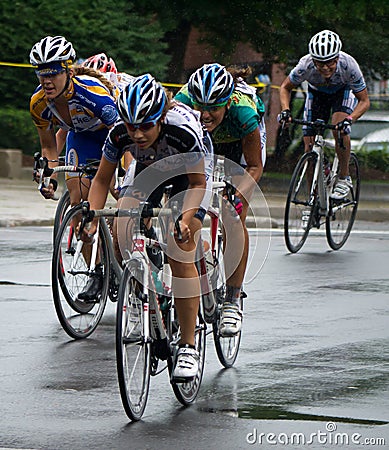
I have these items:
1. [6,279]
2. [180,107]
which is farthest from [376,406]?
[6,279]

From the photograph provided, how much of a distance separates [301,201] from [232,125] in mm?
4988

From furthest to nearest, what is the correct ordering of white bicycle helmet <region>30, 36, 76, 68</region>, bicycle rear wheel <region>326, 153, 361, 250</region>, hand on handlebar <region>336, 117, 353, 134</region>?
1. bicycle rear wheel <region>326, 153, 361, 250</region>
2. hand on handlebar <region>336, 117, 353, 134</region>
3. white bicycle helmet <region>30, 36, 76, 68</region>

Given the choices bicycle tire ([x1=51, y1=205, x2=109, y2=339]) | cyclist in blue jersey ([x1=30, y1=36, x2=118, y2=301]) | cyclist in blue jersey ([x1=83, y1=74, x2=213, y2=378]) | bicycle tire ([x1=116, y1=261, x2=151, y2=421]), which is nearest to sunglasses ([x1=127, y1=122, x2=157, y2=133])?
cyclist in blue jersey ([x1=83, y1=74, x2=213, y2=378])

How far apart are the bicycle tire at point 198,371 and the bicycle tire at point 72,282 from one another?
4.74 feet

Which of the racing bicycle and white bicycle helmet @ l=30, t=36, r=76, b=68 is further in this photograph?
the racing bicycle

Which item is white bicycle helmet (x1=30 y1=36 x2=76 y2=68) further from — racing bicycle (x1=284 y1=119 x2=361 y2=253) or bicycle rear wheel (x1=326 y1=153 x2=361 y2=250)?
bicycle rear wheel (x1=326 y1=153 x2=361 y2=250)

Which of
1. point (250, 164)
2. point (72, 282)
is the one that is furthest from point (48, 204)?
point (250, 164)

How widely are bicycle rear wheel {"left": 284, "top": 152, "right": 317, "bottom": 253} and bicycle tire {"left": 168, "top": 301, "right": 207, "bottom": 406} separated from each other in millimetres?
5790

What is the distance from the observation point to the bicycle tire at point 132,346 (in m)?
5.92

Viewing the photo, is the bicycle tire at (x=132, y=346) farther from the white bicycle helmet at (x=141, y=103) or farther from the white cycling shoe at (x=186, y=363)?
the white bicycle helmet at (x=141, y=103)

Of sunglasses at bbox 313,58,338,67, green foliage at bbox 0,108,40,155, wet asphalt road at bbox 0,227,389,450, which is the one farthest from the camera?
green foliage at bbox 0,108,40,155

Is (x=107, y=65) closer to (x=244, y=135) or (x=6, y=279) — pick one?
(x=6, y=279)

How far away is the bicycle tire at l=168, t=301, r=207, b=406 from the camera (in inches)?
250

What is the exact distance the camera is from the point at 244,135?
309 inches
